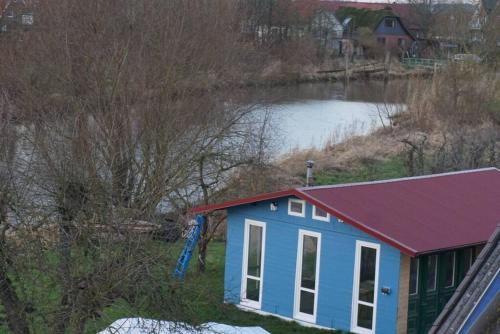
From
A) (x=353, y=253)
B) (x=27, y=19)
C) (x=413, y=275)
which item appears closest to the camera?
(x=413, y=275)

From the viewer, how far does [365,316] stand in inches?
547

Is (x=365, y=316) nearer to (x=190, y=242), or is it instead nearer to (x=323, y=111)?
(x=190, y=242)

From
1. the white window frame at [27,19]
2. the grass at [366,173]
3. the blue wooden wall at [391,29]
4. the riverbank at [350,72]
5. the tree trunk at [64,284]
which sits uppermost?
the blue wooden wall at [391,29]

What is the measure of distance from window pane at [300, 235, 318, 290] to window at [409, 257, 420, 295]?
4.88 ft

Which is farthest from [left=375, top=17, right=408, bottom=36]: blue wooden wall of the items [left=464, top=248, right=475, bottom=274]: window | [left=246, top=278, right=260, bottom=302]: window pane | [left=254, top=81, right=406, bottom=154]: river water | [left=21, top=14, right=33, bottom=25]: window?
[left=246, top=278, right=260, bottom=302]: window pane

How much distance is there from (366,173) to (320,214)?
1431 cm

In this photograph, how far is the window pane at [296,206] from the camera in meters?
14.4

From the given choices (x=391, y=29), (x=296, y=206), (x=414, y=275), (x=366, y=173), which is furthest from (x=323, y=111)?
(x=391, y=29)

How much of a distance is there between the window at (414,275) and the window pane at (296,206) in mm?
1858

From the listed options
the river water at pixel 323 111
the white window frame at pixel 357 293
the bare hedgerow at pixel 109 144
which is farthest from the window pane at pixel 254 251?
the river water at pixel 323 111

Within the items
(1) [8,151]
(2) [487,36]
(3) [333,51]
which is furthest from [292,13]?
(1) [8,151]

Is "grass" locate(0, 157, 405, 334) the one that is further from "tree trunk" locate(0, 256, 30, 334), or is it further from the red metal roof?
the red metal roof

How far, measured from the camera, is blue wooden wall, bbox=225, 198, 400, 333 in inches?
536

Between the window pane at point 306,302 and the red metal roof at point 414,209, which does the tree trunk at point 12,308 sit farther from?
the window pane at point 306,302
